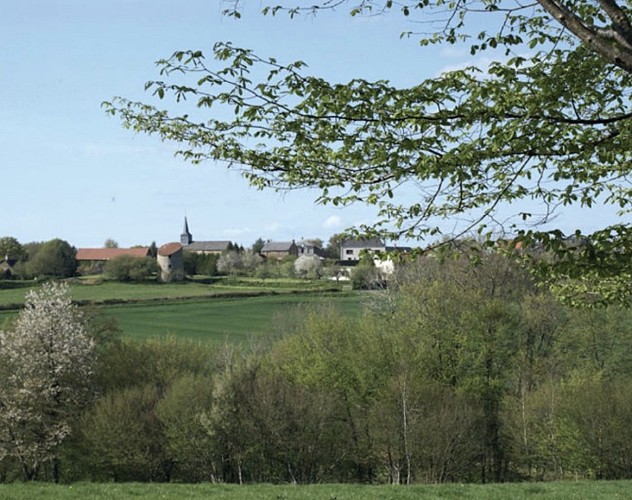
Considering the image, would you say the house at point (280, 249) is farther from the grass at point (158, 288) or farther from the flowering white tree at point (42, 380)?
the flowering white tree at point (42, 380)

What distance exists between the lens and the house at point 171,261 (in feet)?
339

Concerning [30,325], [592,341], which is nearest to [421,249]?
[30,325]

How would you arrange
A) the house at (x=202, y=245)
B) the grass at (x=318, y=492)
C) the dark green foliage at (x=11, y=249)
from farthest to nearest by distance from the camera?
the house at (x=202, y=245) < the dark green foliage at (x=11, y=249) < the grass at (x=318, y=492)

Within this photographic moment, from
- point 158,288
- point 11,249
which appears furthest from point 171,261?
point 11,249

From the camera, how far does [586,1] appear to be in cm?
633

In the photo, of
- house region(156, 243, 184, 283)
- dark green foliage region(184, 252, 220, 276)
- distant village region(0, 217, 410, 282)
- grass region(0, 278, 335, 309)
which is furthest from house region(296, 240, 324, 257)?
grass region(0, 278, 335, 309)

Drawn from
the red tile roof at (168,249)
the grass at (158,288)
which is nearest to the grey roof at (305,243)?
the red tile roof at (168,249)

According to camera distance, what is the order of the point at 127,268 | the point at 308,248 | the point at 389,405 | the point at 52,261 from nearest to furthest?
the point at 389,405, the point at 127,268, the point at 52,261, the point at 308,248

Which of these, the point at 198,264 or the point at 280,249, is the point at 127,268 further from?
the point at 280,249

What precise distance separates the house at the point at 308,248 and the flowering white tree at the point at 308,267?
5540cm

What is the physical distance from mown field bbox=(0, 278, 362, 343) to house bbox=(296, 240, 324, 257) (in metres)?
71.6

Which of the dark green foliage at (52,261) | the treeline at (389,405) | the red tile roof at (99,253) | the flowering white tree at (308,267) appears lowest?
the treeline at (389,405)

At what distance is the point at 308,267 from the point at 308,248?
65701 millimetres

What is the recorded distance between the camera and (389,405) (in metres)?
28.0
